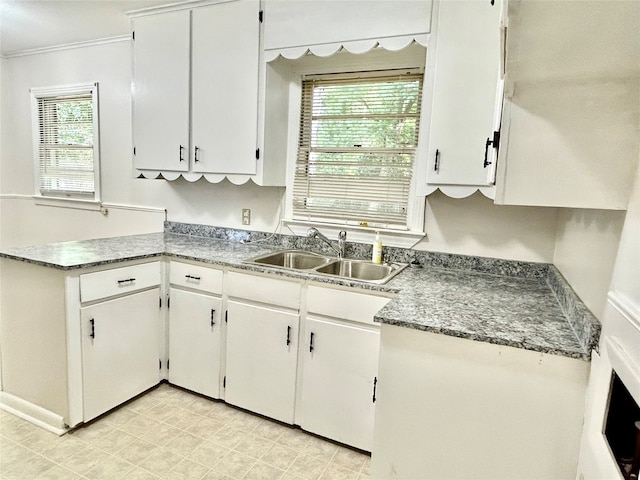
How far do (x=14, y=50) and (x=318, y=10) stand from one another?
10.9ft

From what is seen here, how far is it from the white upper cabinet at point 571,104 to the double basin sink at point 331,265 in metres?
1.02

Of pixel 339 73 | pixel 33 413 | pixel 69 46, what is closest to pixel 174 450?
pixel 33 413

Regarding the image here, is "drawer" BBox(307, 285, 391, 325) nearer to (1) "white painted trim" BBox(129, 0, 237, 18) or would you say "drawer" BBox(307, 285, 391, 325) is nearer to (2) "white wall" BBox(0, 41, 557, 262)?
(2) "white wall" BBox(0, 41, 557, 262)

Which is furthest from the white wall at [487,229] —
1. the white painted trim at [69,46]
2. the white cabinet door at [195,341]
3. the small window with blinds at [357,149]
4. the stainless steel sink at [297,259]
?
the white painted trim at [69,46]

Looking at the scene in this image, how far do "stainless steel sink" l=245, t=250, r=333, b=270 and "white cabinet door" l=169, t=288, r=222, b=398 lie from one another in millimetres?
430

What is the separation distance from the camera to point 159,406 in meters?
2.32

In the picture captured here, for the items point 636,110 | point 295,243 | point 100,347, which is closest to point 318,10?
point 295,243

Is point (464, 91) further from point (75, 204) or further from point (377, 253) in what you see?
point (75, 204)

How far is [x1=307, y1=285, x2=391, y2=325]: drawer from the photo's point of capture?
1.86 metres

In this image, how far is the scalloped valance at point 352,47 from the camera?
1932 millimetres

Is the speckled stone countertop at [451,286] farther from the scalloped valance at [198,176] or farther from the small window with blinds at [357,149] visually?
the scalloped valance at [198,176]

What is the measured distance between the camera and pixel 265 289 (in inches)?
83.4

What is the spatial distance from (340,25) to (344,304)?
4.76ft

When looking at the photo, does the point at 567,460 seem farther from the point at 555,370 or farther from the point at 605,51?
the point at 605,51
